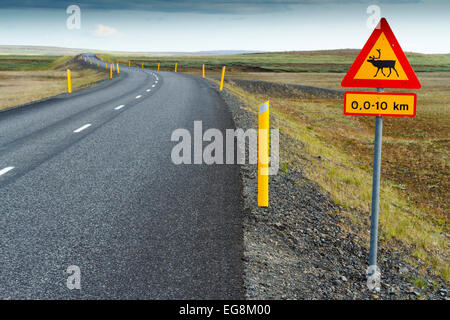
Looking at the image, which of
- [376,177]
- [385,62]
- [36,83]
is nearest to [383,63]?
[385,62]

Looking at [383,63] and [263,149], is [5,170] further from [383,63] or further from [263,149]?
[383,63]

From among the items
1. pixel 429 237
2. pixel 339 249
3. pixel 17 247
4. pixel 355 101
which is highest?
pixel 355 101

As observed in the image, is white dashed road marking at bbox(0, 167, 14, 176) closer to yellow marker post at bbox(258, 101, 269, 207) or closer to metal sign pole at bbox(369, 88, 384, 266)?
yellow marker post at bbox(258, 101, 269, 207)

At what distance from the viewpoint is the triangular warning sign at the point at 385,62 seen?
4047 millimetres

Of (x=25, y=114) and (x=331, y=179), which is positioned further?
(x=25, y=114)

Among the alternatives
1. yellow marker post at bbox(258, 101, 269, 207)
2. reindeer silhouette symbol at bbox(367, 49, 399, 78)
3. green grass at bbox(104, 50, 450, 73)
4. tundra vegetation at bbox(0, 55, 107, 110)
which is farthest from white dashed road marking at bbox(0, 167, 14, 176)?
green grass at bbox(104, 50, 450, 73)

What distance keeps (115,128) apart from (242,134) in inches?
131

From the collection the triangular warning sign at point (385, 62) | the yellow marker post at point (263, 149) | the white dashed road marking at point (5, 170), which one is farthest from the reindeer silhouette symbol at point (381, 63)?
the white dashed road marking at point (5, 170)

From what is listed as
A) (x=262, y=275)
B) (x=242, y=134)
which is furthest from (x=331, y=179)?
(x=262, y=275)

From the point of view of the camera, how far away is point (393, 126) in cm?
2138

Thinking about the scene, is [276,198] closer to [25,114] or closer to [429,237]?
[429,237]

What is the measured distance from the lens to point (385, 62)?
404cm

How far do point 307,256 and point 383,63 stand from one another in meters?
2.20

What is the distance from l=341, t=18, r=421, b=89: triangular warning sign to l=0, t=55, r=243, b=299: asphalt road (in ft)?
7.26
